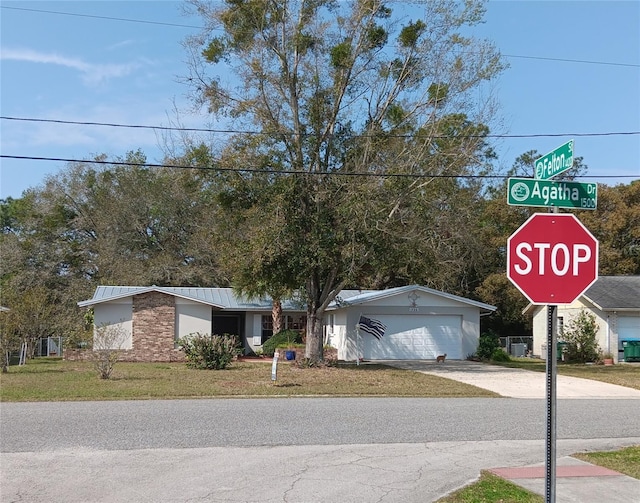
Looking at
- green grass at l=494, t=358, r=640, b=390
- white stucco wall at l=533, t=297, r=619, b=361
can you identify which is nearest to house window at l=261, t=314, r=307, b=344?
green grass at l=494, t=358, r=640, b=390

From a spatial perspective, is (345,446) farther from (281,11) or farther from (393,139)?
(281,11)

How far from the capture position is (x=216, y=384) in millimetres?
20203

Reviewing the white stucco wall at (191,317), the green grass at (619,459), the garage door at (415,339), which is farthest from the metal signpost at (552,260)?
the white stucco wall at (191,317)

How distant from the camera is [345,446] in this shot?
10828 mm

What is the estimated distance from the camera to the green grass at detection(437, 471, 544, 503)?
7496mm

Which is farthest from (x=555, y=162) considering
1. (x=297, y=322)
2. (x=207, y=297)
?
(x=297, y=322)

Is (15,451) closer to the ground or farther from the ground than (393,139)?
closer to the ground

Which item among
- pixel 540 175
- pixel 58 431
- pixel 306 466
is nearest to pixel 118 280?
pixel 58 431

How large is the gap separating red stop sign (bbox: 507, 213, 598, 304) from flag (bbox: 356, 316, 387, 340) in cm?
2687

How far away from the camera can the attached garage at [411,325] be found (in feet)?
108

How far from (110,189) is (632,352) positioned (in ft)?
118

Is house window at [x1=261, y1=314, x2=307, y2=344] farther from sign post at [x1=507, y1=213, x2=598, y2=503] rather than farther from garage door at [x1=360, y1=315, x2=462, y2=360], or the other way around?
sign post at [x1=507, y1=213, x2=598, y2=503]

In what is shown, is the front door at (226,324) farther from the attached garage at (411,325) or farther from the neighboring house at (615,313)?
the neighboring house at (615,313)

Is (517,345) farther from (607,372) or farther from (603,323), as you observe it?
(607,372)
